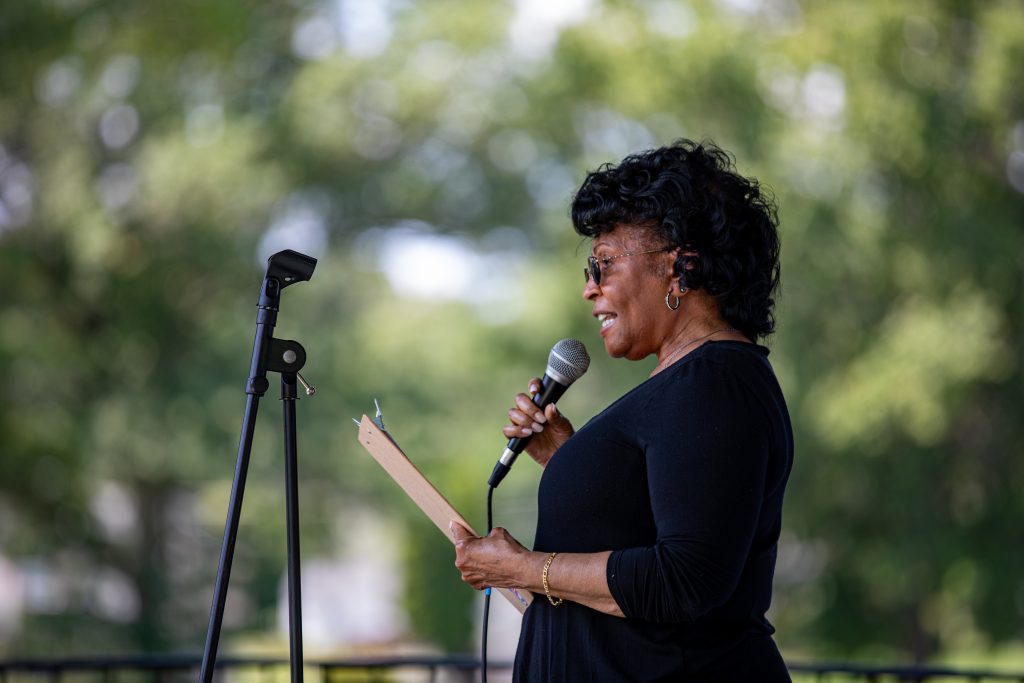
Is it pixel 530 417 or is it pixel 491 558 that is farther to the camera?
pixel 530 417

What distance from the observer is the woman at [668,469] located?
182 centimetres

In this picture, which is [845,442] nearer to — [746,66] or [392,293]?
[746,66]

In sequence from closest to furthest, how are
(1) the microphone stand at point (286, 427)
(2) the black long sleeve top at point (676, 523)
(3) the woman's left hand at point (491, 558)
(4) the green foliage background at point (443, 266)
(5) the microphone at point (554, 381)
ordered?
(2) the black long sleeve top at point (676, 523) < (3) the woman's left hand at point (491, 558) < (1) the microphone stand at point (286, 427) < (5) the microphone at point (554, 381) < (4) the green foliage background at point (443, 266)

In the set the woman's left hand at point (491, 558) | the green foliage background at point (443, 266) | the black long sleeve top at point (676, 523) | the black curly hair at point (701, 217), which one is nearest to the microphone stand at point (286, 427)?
the woman's left hand at point (491, 558)

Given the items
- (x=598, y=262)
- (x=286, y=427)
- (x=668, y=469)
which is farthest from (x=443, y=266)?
(x=668, y=469)

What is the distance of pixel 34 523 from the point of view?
11.8m

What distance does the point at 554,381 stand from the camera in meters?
2.23

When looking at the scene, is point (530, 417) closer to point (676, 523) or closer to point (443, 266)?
point (676, 523)

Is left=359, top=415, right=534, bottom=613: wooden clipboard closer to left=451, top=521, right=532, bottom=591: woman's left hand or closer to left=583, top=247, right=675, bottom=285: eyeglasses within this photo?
left=451, top=521, right=532, bottom=591: woman's left hand

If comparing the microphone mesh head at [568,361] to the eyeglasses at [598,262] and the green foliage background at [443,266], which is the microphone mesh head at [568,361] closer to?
the eyeglasses at [598,262]

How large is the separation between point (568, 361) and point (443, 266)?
11963 millimetres

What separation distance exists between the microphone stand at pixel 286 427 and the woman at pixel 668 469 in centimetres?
38

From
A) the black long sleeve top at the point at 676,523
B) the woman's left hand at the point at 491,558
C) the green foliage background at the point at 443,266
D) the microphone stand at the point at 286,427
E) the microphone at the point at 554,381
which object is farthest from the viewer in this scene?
the green foliage background at the point at 443,266

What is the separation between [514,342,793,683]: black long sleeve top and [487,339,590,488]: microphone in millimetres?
Answer: 201
